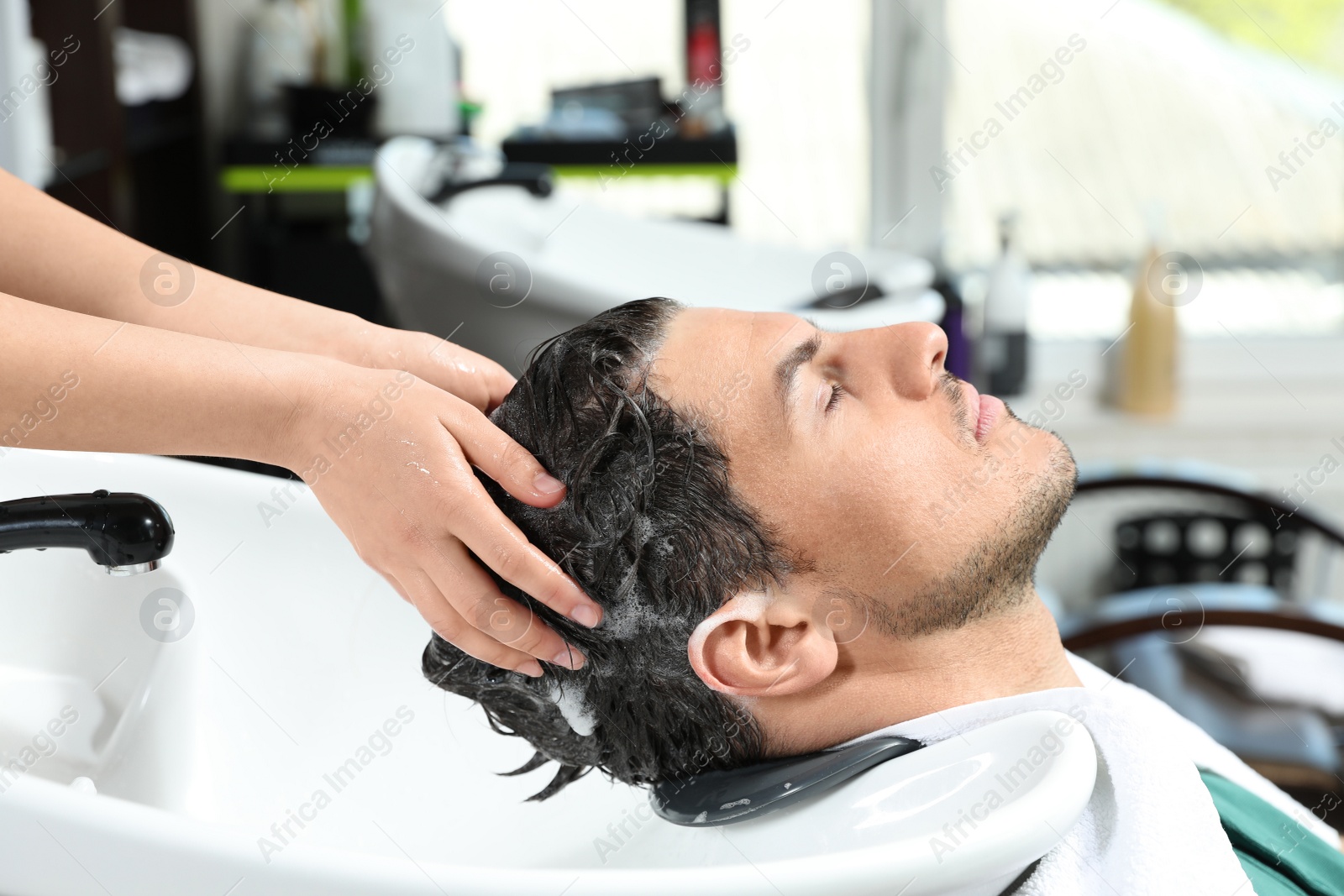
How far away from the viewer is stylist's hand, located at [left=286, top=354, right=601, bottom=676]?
85 cm

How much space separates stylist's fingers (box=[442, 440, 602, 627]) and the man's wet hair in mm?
93

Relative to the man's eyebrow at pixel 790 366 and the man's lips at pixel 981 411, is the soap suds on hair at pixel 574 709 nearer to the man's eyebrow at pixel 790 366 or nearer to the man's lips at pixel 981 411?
the man's eyebrow at pixel 790 366

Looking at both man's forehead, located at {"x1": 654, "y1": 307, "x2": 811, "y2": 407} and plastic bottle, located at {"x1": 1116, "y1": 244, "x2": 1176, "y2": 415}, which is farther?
plastic bottle, located at {"x1": 1116, "y1": 244, "x2": 1176, "y2": 415}

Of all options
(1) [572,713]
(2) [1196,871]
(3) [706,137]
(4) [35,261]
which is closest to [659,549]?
(1) [572,713]

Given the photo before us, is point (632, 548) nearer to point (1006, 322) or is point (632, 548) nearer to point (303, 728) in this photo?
point (303, 728)

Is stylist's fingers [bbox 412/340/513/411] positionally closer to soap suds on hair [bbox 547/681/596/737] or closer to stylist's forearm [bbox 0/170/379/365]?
stylist's forearm [bbox 0/170/379/365]

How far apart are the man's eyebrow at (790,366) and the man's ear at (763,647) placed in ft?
0.56

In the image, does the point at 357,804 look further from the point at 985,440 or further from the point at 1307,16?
the point at 1307,16

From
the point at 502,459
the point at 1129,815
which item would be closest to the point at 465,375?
the point at 502,459

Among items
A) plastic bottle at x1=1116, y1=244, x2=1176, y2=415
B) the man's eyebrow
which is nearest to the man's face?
the man's eyebrow

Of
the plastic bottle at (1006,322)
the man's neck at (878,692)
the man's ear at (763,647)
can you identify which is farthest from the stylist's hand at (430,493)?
the plastic bottle at (1006,322)

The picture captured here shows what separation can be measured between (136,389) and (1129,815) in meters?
0.80

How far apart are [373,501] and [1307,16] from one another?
9.40 feet

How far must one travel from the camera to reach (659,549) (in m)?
0.98
